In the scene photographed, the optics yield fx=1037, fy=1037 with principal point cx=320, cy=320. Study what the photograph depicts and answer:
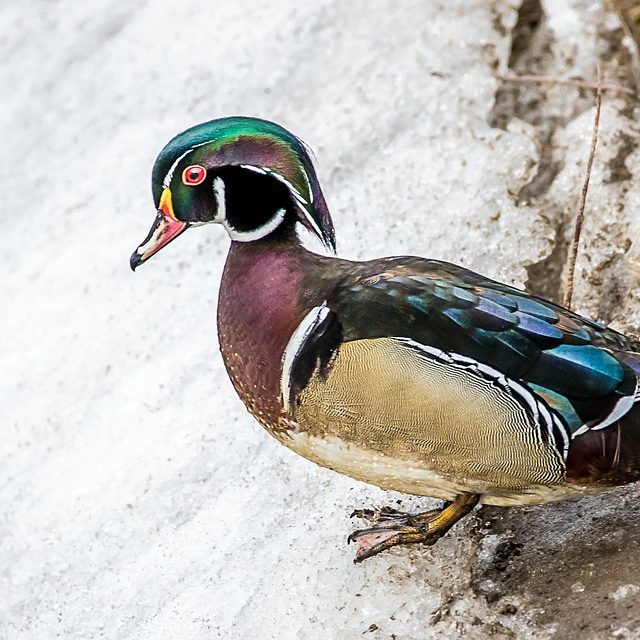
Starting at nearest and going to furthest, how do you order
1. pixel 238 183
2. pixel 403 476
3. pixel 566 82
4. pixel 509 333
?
pixel 509 333
pixel 403 476
pixel 238 183
pixel 566 82

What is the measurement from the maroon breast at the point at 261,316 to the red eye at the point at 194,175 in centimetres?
20

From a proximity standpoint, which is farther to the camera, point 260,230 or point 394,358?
point 260,230

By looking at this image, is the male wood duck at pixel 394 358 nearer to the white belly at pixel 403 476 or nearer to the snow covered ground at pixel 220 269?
the white belly at pixel 403 476

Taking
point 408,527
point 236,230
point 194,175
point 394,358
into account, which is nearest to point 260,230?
point 236,230

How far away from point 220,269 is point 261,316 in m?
1.38

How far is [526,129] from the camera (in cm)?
388

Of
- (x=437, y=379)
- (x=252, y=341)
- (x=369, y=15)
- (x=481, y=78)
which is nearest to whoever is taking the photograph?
(x=437, y=379)

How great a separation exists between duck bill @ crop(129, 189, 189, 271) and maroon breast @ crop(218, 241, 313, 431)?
15 cm

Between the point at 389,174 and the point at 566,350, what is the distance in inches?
68.3

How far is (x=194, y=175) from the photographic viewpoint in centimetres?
247

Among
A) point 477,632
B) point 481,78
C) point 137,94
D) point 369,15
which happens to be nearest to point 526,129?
point 481,78

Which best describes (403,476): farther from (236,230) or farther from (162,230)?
(162,230)

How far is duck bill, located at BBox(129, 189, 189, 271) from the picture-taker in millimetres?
2553

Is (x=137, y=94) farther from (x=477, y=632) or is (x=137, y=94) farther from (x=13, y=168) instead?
(x=477, y=632)
